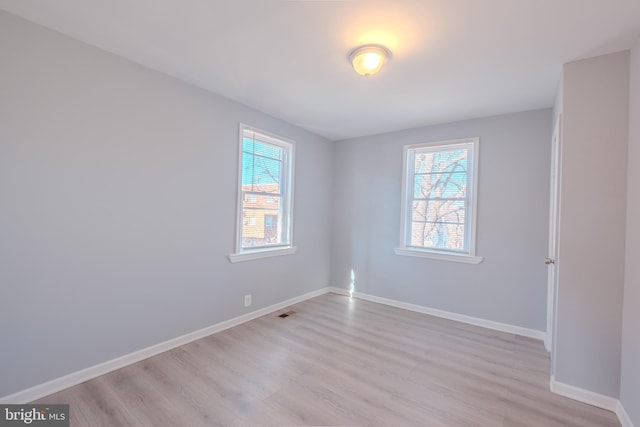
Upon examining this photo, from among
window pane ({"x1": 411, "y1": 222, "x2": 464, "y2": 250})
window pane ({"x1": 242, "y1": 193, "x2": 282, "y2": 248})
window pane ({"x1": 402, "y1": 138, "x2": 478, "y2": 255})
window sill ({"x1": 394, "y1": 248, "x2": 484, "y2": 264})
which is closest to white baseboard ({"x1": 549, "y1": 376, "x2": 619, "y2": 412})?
window sill ({"x1": 394, "y1": 248, "x2": 484, "y2": 264})

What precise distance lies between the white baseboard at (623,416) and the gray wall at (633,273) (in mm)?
36

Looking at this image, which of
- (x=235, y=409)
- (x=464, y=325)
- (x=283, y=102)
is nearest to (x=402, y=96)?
(x=283, y=102)

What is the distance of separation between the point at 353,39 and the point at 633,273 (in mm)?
2395

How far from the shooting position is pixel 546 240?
10.1 ft

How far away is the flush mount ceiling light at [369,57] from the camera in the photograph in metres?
2.05

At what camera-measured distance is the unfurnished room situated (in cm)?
183

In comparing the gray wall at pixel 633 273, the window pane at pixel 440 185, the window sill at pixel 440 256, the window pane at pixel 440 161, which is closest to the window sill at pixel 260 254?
the window sill at pixel 440 256

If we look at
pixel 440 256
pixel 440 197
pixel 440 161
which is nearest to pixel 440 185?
pixel 440 197

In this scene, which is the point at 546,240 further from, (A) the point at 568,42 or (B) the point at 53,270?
(B) the point at 53,270

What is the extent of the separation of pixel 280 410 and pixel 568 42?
10.5 feet

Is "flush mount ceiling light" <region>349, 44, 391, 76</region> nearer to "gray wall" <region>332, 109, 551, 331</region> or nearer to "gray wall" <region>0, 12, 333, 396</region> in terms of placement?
"gray wall" <region>0, 12, 333, 396</region>

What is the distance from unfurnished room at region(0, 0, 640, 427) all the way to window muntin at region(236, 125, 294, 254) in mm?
45

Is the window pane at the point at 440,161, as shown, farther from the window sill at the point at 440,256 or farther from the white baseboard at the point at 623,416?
the white baseboard at the point at 623,416

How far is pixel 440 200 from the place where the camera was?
380 cm
